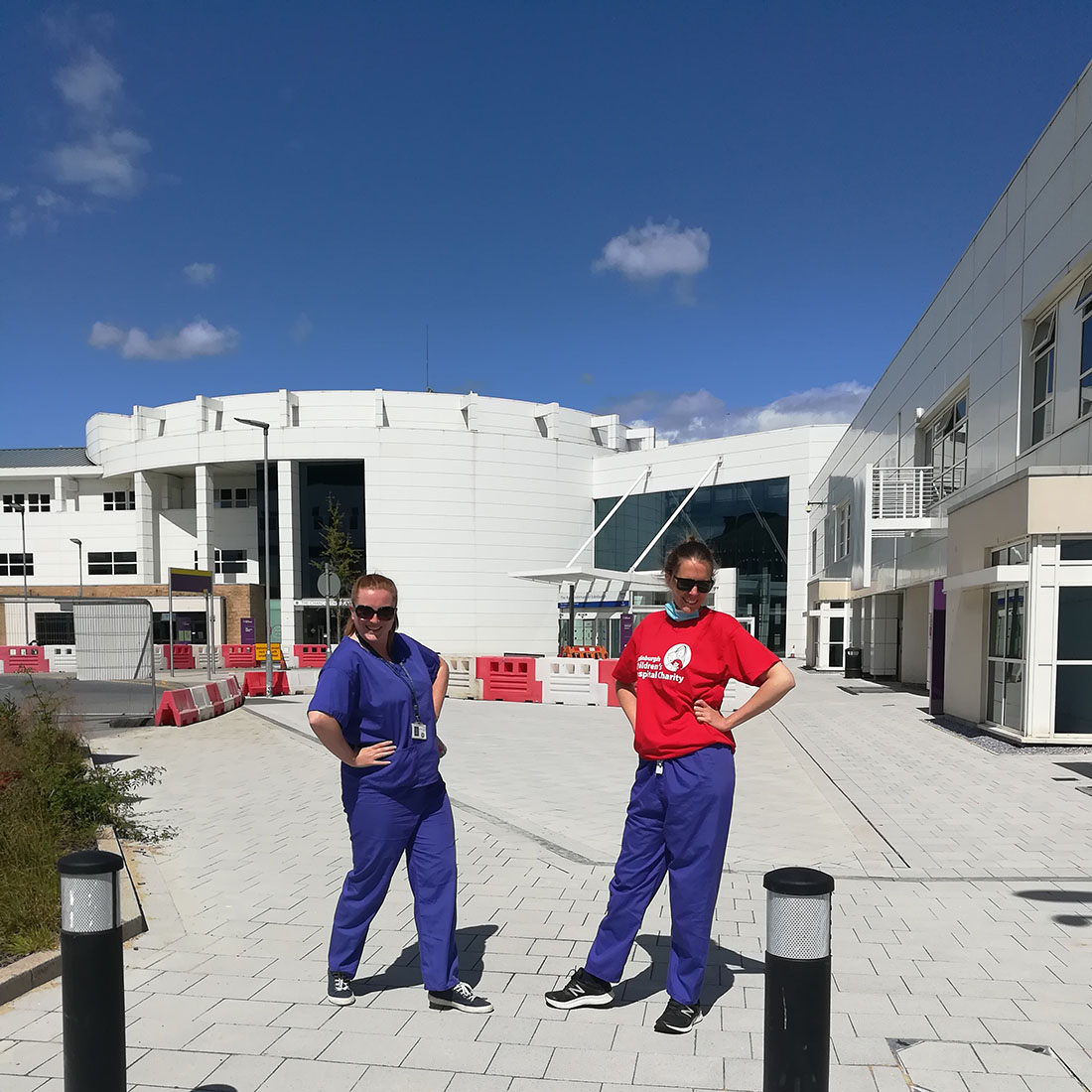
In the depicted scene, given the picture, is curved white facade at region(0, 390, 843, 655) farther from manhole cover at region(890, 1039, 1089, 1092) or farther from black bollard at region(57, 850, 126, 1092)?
black bollard at region(57, 850, 126, 1092)

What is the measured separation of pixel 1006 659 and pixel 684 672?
1007 centimetres

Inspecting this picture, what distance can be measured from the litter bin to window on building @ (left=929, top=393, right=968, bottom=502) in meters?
8.16

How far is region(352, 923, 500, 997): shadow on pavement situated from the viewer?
376 centimetres

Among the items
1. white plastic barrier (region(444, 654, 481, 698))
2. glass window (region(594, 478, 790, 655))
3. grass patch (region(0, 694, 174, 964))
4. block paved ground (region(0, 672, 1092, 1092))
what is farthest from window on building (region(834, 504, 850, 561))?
grass patch (region(0, 694, 174, 964))

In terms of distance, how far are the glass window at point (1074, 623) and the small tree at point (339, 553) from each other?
3317cm

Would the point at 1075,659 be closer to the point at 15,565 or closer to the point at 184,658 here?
the point at 184,658

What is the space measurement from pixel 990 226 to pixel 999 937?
556 inches

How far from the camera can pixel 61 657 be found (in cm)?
2802

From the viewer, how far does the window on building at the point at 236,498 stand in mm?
47844

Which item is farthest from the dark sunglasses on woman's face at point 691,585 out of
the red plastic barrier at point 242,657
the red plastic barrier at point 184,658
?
the red plastic barrier at point 242,657

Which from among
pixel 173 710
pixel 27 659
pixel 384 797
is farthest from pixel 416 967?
pixel 27 659

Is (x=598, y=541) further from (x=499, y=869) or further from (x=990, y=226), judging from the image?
(x=499, y=869)

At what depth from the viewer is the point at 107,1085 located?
2430 mm

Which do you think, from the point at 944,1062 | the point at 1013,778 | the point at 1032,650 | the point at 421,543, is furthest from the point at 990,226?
the point at 421,543
